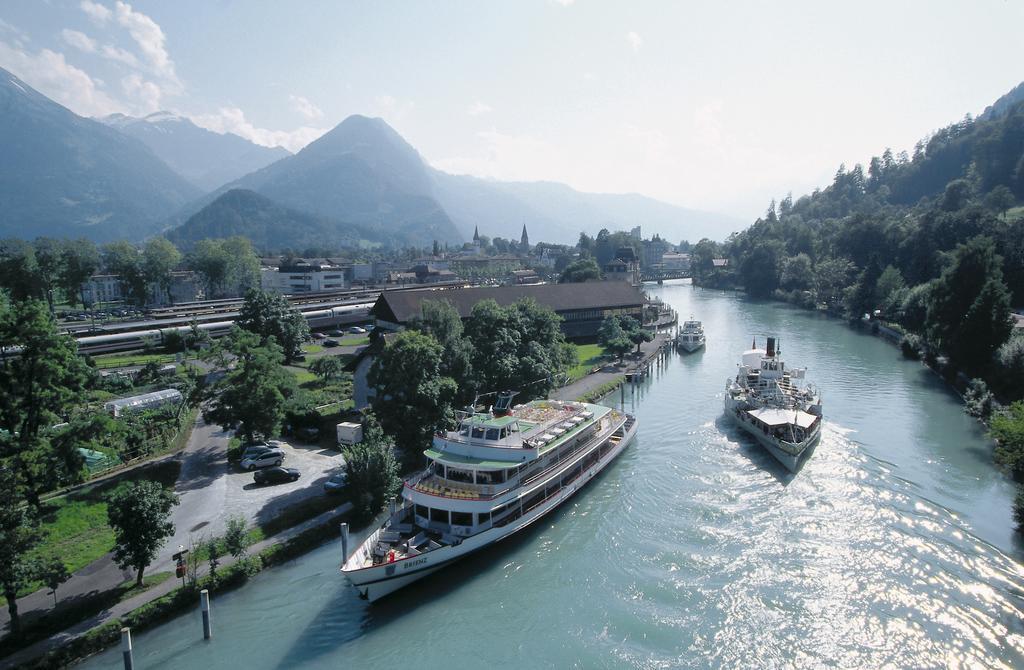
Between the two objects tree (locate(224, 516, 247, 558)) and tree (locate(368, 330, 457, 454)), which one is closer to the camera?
tree (locate(224, 516, 247, 558))

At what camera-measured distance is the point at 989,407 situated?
41406 millimetres

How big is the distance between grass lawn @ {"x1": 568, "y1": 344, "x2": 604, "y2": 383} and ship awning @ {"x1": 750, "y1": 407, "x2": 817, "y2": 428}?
18.8 m

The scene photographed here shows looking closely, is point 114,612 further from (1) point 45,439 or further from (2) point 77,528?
(1) point 45,439

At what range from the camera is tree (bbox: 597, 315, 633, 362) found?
6150cm

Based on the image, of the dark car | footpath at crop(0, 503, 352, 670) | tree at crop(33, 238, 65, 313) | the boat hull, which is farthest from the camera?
tree at crop(33, 238, 65, 313)

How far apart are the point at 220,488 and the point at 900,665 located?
30222mm

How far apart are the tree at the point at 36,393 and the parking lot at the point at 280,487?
22.9 feet

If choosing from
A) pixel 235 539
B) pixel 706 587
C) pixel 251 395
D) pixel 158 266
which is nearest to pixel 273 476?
pixel 251 395

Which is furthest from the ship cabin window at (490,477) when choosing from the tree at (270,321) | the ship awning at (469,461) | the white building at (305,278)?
the white building at (305,278)

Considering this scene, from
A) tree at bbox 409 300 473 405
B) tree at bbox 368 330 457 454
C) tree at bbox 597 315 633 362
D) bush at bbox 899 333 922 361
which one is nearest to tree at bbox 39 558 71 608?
tree at bbox 368 330 457 454

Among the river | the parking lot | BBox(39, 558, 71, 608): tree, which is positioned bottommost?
the river

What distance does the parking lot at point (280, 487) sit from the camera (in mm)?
27953

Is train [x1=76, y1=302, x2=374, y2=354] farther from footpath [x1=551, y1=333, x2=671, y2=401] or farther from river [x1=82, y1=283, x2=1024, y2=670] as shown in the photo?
river [x1=82, y1=283, x2=1024, y2=670]

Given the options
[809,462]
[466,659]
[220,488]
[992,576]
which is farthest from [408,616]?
[809,462]
